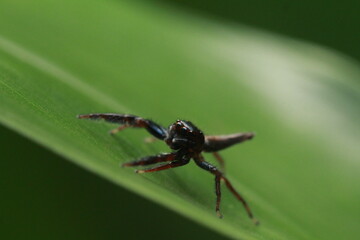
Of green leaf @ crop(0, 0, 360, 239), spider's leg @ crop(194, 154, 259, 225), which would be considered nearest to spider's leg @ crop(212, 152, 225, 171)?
green leaf @ crop(0, 0, 360, 239)

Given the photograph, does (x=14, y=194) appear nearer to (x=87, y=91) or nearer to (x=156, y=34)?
(x=87, y=91)

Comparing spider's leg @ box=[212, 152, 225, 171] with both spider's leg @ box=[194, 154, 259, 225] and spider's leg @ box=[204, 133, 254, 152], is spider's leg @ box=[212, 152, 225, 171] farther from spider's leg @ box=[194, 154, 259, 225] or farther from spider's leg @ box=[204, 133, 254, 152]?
spider's leg @ box=[194, 154, 259, 225]

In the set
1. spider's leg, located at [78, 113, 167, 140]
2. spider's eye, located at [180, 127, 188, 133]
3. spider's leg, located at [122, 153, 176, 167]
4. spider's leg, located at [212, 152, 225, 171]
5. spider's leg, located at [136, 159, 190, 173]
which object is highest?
spider's eye, located at [180, 127, 188, 133]

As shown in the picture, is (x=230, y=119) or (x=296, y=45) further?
(x=296, y=45)

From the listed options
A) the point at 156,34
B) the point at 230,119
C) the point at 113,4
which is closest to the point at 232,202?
the point at 230,119

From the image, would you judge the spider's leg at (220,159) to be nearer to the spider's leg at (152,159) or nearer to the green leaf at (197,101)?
the green leaf at (197,101)

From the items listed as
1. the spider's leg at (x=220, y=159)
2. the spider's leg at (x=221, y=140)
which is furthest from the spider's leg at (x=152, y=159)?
the spider's leg at (x=220, y=159)
